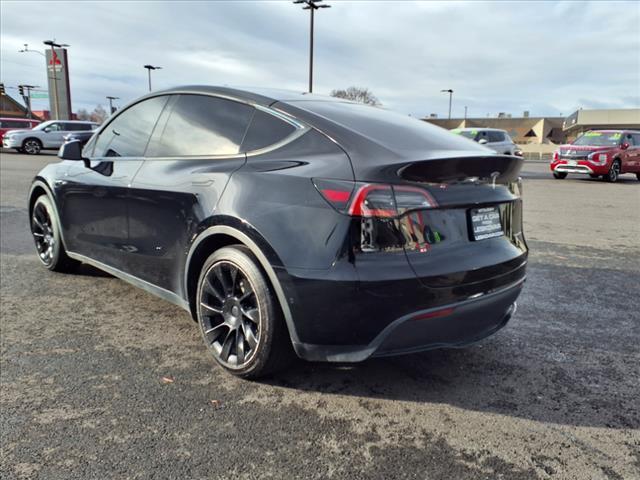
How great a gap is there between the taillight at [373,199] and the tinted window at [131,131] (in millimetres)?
1816

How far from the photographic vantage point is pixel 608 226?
7.94 m

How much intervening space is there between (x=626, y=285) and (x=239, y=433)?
4.05 m

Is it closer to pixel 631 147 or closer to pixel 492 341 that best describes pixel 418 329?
pixel 492 341

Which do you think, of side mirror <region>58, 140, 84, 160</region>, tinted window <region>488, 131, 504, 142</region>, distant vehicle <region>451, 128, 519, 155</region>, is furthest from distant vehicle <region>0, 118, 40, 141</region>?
side mirror <region>58, 140, 84, 160</region>

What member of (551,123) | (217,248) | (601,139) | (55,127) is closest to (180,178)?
(217,248)

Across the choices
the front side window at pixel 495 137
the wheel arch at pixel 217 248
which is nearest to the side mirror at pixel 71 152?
the wheel arch at pixel 217 248

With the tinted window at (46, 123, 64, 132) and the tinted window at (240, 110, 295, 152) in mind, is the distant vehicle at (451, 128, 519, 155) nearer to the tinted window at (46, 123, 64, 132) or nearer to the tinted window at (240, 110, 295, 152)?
the tinted window at (240, 110, 295, 152)

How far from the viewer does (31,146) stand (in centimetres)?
2502

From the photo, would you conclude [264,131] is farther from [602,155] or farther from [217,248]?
[602,155]

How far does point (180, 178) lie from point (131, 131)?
1.00 metres

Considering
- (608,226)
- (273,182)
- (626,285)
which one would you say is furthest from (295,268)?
(608,226)

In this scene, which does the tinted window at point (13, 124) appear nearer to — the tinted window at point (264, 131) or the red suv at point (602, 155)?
the red suv at point (602, 155)

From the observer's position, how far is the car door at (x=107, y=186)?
3.58 meters

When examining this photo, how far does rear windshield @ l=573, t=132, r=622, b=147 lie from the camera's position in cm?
1678
